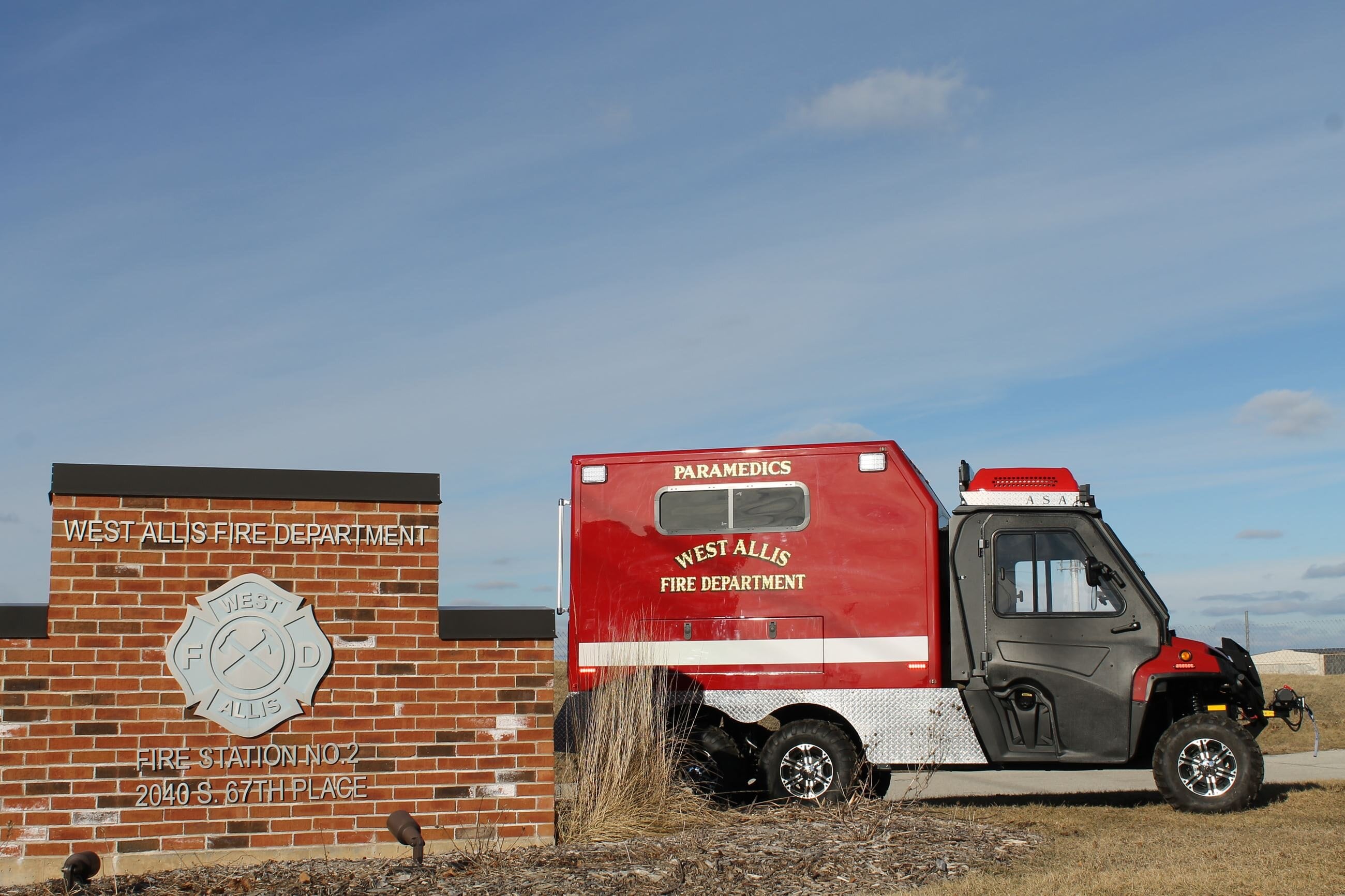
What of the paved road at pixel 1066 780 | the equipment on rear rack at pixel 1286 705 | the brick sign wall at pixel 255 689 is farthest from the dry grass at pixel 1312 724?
the brick sign wall at pixel 255 689

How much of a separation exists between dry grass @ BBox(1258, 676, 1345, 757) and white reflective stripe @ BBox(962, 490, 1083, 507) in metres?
6.99

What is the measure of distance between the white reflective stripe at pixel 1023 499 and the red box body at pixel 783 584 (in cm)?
34

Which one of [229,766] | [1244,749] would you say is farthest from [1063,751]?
[229,766]

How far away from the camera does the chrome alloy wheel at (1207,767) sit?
10398mm

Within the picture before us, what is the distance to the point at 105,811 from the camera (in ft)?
24.8

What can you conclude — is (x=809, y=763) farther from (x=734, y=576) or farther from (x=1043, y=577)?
(x=1043, y=577)

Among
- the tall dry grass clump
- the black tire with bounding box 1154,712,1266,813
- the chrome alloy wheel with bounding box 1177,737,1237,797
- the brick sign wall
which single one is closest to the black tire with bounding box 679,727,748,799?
the tall dry grass clump

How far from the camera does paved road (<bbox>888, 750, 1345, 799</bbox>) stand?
510 inches

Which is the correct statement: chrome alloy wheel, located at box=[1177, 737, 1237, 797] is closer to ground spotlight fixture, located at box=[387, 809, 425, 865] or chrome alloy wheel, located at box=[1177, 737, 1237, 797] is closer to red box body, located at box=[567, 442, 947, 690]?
red box body, located at box=[567, 442, 947, 690]

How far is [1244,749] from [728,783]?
419 cm

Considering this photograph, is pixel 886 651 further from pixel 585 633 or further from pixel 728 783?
pixel 585 633

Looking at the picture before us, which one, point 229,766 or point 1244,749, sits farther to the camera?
point 1244,749

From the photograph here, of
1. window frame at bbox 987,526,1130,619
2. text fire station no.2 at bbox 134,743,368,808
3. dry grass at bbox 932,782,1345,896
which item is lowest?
dry grass at bbox 932,782,1345,896

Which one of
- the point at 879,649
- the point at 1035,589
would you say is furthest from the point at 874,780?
the point at 1035,589
